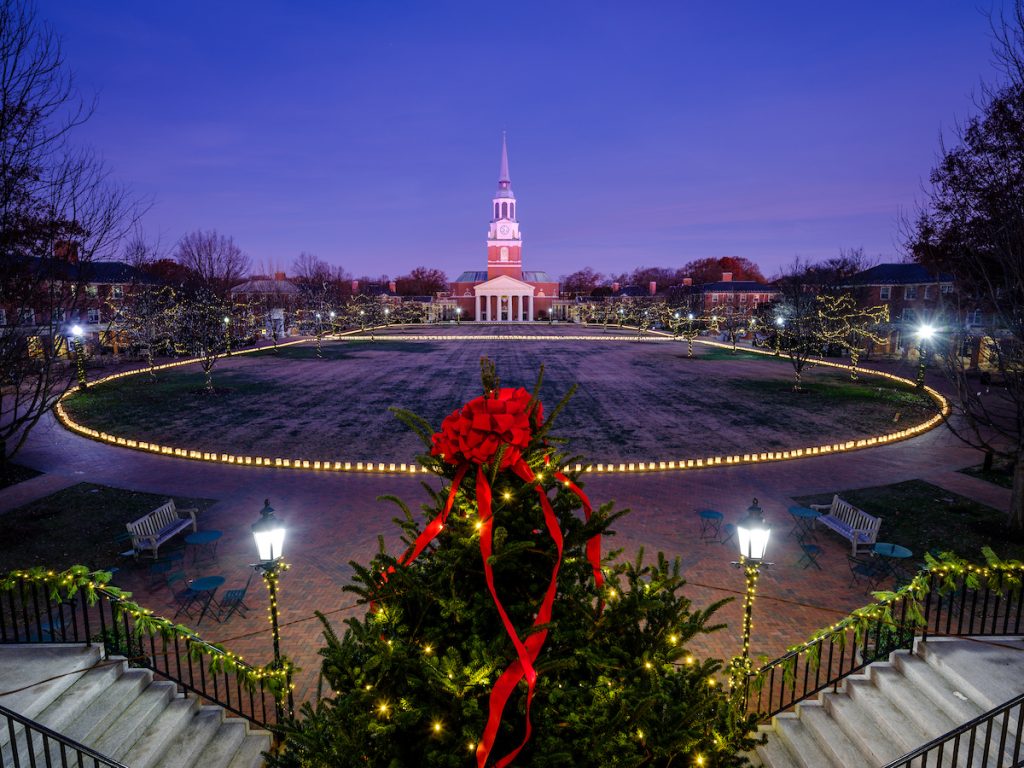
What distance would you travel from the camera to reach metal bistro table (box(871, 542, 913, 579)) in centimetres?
1039

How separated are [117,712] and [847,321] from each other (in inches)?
2072

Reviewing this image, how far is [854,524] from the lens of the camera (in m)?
12.1

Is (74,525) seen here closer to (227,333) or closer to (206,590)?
(206,590)

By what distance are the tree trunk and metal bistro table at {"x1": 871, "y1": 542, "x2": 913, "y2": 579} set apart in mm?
3329

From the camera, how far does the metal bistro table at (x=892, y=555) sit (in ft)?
34.1

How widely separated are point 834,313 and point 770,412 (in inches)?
1065

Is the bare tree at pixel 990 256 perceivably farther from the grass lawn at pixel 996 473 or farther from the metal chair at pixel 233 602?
the metal chair at pixel 233 602

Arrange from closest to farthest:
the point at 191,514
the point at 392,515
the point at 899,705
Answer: the point at 899,705
the point at 191,514
the point at 392,515

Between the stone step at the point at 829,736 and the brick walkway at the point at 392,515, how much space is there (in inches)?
50.2

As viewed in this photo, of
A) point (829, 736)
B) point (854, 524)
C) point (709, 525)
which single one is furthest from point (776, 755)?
point (854, 524)

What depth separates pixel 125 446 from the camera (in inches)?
784

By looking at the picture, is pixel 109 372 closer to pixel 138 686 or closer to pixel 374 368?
pixel 374 368

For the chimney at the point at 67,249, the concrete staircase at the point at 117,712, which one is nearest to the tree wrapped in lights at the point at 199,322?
the chimney at the point at 67,249

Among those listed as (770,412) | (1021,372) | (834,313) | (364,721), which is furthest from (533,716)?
→ (834,313)
